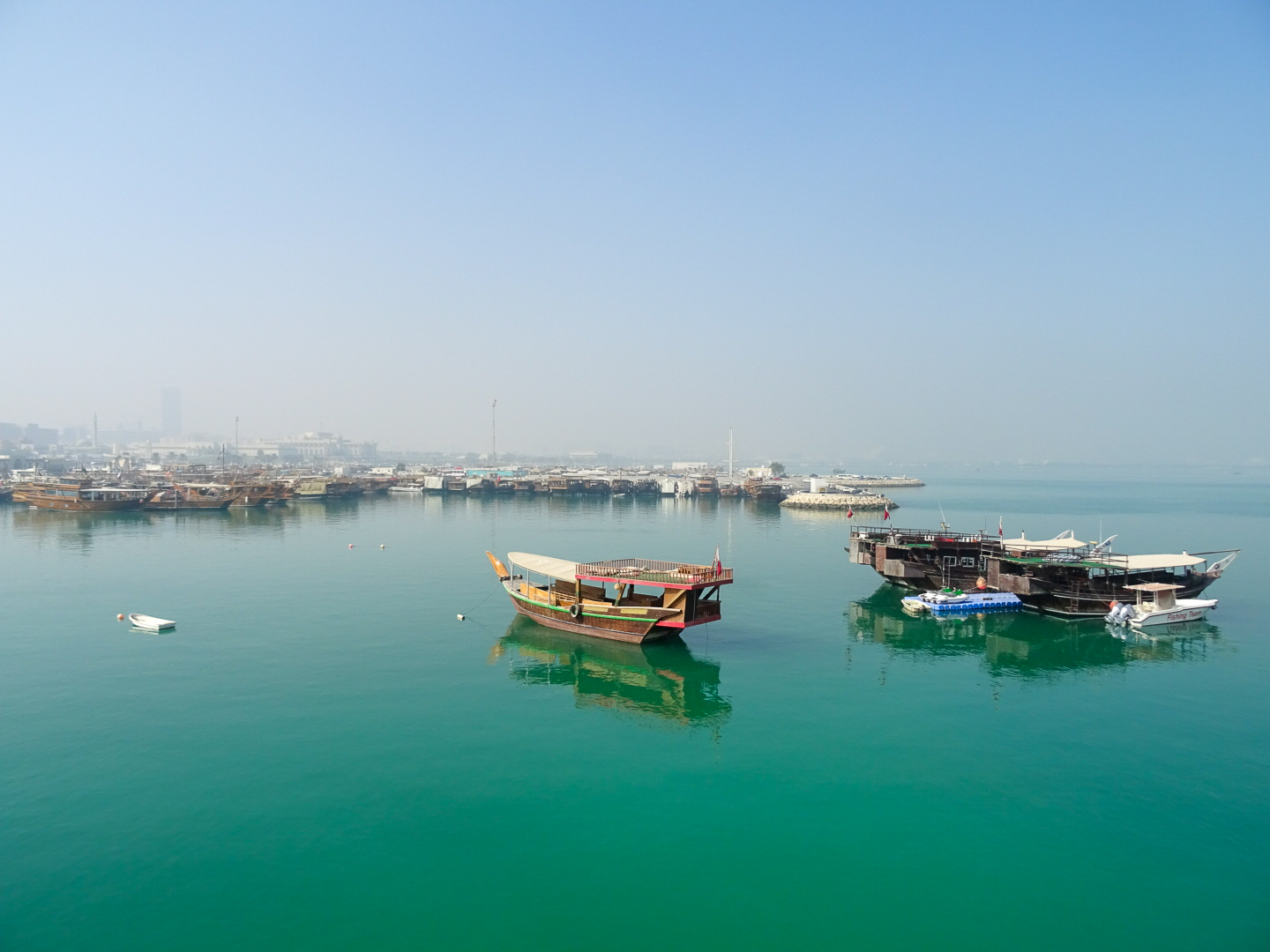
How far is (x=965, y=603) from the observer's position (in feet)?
122

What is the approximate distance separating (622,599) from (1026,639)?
19158mm

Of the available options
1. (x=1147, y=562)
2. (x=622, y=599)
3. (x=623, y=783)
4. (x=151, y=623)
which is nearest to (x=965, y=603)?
(x=1147, y=562)

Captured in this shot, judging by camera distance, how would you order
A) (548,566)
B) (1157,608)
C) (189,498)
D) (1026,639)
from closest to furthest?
(1026,639) → (548,566) → (1157,608) → (189,498)

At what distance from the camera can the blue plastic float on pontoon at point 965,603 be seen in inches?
1455

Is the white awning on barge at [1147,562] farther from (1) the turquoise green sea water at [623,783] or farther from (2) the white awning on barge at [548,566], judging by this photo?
(2) the white awning on barge at [548,566]

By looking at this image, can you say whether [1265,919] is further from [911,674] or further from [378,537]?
[378,537]

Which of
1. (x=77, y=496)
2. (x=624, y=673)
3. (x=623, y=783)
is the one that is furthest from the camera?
(x=77, y=496)

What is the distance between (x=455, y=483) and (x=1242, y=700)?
5075 inches

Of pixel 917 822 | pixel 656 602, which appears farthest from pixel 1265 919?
pixel 656 602

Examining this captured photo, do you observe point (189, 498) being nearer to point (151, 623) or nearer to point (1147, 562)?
point (151, 623)

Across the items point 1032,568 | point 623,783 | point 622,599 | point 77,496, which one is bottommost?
point 623,783

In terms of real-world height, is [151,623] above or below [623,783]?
above

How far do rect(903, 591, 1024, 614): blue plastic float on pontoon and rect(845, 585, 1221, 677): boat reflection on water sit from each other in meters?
0.51

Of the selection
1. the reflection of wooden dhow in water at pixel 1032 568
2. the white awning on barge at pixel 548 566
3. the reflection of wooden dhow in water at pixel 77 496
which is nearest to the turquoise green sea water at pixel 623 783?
the white awning on barge at pixel 548 566
